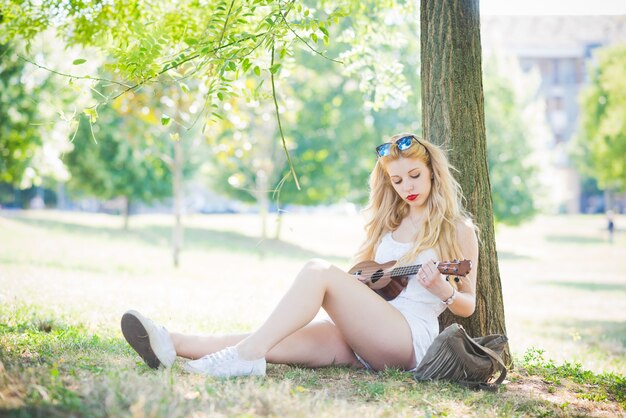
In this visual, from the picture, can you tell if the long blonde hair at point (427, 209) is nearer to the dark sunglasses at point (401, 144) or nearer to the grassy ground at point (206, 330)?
the dark sunglasses at point (401, 144)

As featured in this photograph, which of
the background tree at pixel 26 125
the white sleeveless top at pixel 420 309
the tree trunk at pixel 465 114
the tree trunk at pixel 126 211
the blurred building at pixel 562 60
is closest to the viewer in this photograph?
the white sleeveless top at pixel 420 309

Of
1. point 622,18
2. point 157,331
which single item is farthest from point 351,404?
point 622,18

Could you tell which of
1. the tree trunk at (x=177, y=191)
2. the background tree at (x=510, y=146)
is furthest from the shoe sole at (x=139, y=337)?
the background tree at (x=510, y=146)

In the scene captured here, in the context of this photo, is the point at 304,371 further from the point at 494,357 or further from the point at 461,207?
the point at 461,207

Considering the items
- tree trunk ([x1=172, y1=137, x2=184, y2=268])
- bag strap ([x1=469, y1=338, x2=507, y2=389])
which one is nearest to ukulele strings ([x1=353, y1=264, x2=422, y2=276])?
bag strap ([x1=469, y1=338, x2=507, y2=389])

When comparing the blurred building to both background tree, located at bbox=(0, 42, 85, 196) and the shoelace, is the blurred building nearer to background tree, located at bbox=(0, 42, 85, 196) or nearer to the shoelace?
background tree, located at bbox=(0, 42, 85, 196)

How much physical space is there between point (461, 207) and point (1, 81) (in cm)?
1769

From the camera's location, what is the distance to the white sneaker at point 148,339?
3.85 m

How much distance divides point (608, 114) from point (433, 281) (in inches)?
968

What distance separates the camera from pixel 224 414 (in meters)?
3.03

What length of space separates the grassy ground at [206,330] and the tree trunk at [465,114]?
656 mm

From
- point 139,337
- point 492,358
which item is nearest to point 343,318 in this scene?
point 492,358

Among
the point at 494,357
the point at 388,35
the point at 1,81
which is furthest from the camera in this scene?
the point at 1,81

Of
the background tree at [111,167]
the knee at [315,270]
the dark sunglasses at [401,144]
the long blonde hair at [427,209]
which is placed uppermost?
the background tree at [111,167]
